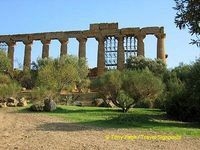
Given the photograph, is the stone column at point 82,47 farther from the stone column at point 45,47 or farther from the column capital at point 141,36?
the column capital at point 141,36

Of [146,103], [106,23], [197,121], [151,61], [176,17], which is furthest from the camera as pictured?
[106,23]

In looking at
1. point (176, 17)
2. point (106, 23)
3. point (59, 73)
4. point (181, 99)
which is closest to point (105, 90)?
point (181, 99)

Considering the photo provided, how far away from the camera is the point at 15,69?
70.2m

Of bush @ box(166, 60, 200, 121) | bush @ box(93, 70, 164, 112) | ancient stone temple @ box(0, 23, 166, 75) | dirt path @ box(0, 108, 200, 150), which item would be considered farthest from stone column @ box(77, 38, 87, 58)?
dirt path @ box(0, 108, 200, 150)

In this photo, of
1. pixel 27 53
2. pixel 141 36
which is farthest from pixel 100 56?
pixel 27 53

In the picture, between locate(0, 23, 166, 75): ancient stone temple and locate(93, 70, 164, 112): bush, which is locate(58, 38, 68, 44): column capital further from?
locate(93, 70, 164, 112): bush

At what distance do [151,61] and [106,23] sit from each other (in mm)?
10148

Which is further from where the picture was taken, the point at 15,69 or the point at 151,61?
the point at 15,69

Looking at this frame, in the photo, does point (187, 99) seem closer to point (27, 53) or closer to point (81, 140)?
point (81, 140)

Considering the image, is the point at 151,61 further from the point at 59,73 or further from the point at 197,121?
the point at 197,121

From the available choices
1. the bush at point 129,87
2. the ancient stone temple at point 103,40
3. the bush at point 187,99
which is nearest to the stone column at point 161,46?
the ancient stone temple at point 103,40

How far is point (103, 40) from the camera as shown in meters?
68.3

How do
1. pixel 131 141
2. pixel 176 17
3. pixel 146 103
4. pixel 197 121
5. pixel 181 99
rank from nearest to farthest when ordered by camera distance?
pixel 131 141 < pixel 176 17 < pixel 197 121 < pixel 181 99 < pixel 146 103

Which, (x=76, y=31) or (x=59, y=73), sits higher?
(x=76, y=31)
